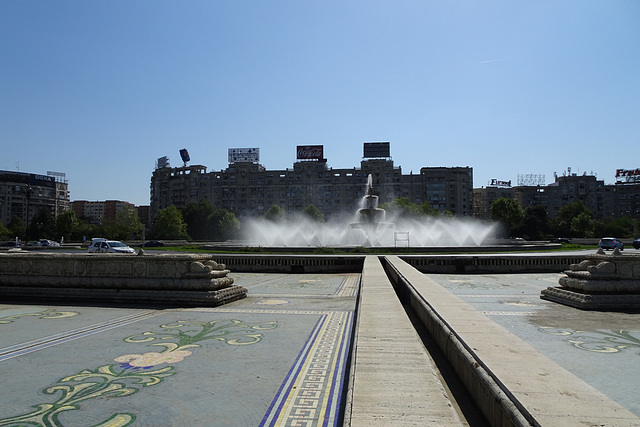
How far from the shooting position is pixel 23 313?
Result: 870 cm

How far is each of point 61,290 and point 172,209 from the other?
220 feet

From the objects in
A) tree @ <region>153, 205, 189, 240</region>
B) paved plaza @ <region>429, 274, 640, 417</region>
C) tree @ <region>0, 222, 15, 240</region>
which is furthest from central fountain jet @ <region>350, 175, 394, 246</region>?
tree @ <region>0, 222, 15, 240</region>

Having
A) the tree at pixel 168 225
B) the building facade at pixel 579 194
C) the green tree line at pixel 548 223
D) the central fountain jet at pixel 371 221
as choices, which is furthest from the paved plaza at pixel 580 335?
the building facade at pixel 579 194

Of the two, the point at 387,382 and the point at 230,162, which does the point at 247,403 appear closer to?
the point at 387,382

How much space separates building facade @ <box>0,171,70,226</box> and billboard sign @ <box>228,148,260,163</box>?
5147cm

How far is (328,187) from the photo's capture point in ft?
353

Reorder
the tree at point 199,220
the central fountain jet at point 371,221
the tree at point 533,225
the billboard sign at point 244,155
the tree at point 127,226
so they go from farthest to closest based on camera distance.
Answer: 1. the billboard sign at point 244,155
2. the tree at point 199,220
3. the tree at point 533,225
4. the tree at point 127,226
5. the central fountain jet at point 371,221

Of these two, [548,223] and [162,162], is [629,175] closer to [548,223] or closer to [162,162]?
[548,223]

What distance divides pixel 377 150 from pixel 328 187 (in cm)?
1582

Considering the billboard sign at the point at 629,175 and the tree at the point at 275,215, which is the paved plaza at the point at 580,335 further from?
the billboard sign at the point at 629,175

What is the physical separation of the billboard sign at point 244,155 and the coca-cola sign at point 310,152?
13.2 meters

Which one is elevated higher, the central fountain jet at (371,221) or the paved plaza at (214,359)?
the central fountain jet at (371,221)

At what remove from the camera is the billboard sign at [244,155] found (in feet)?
364

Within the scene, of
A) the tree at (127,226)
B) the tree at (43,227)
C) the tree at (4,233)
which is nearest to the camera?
the tree at (43,227)
